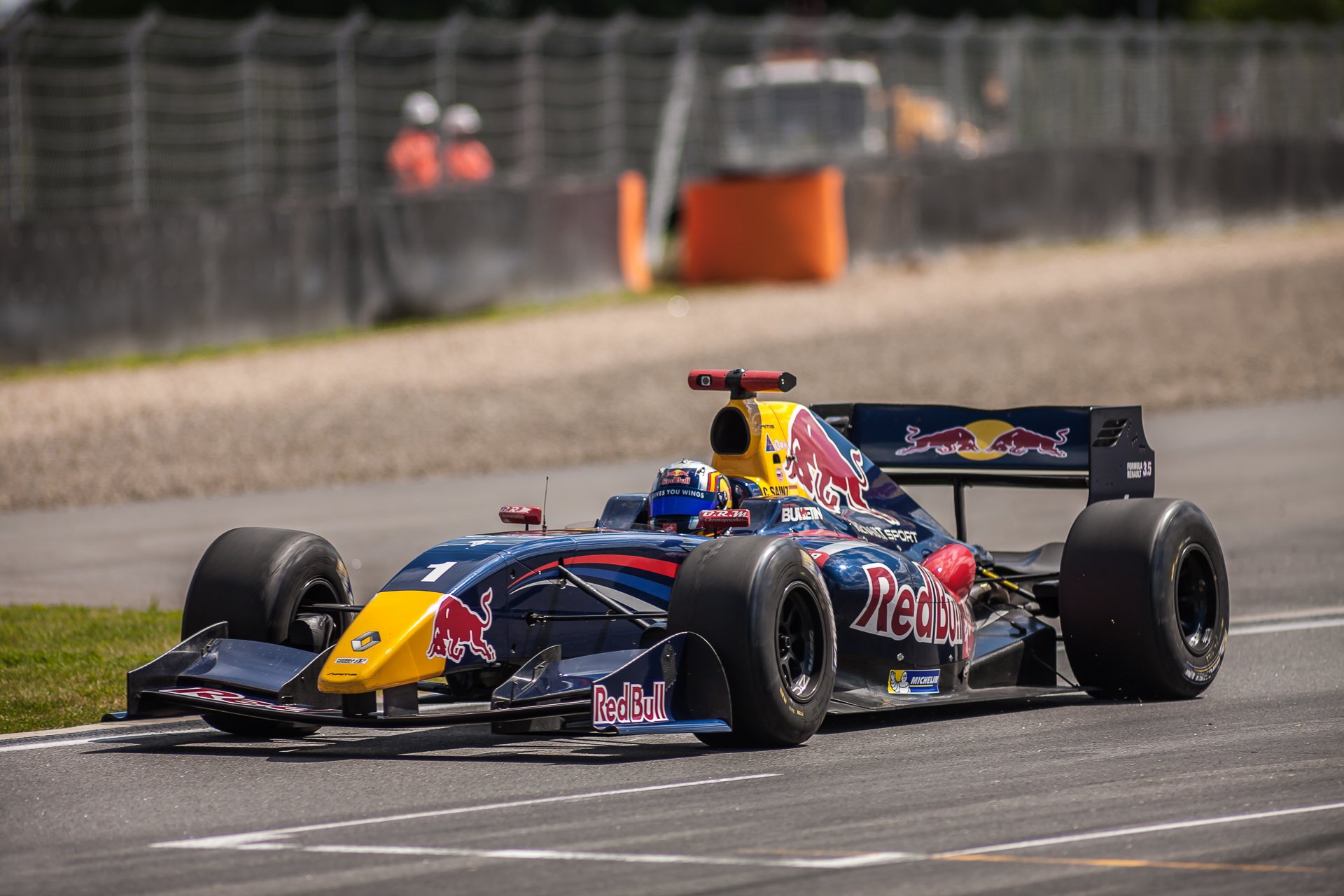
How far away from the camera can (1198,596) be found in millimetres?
8977

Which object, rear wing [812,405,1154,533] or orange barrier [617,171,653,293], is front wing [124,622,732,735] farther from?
orange barrier [617,171,653,293]

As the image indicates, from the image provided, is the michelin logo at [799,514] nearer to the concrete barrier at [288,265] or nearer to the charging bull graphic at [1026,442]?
the charging bull graphic at [1026,442]

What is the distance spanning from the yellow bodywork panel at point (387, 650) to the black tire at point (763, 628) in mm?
892

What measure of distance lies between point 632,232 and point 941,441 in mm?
15614

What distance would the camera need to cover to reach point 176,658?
7.70m

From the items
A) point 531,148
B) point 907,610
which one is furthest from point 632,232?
point 907,610

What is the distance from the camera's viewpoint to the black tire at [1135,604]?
27.8ft

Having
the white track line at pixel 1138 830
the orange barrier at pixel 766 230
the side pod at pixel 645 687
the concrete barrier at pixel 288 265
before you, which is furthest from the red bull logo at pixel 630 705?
the orange barrier at pixel 766 230

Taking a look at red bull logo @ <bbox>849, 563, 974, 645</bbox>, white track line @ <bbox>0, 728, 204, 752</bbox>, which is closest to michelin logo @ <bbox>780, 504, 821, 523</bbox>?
red bull logo @ <bbox>849, 563, 974, 645</bbox>

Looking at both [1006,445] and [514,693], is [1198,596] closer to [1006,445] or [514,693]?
[1006,445]

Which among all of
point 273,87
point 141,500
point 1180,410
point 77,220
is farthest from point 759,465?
point 273,87

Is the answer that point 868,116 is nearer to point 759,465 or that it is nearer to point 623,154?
point 623,154

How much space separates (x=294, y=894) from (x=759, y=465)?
3.75 m

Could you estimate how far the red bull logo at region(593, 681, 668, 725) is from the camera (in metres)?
6.84
